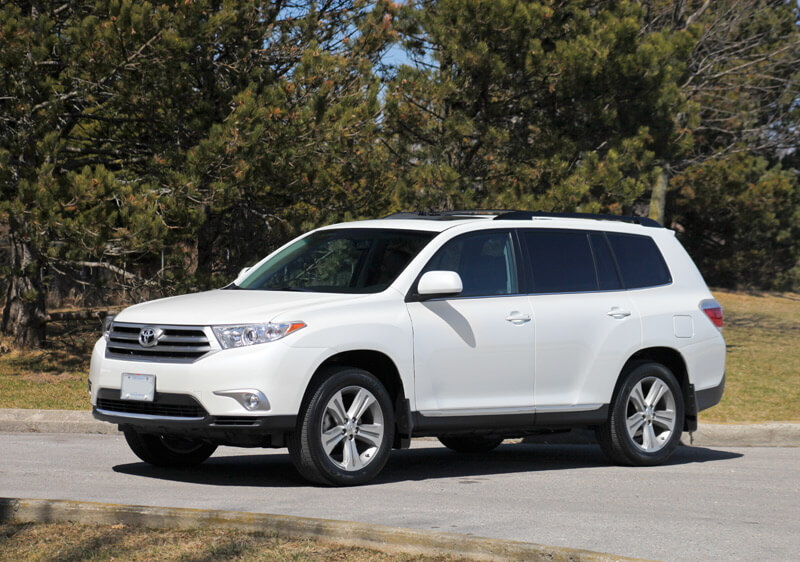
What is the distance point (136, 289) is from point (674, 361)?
1030 cm

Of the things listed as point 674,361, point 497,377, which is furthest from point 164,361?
point 674,361

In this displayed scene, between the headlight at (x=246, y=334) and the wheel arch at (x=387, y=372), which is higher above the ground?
the headlight at (x=246, y=334)

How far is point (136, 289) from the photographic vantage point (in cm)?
1814

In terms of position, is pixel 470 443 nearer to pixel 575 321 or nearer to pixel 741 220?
pixel 575 321

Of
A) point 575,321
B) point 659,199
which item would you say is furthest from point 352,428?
point 659,199

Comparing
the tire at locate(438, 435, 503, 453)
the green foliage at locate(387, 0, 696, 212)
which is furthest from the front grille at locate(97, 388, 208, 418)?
the green foliage at locate(387, 0, 696, 212)

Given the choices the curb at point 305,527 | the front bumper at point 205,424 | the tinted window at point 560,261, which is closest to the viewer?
the curb at point 305,527

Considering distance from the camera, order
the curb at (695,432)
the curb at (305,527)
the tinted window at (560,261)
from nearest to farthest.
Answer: the curb at (305,527) < the tinted window at (560,261) < the curb at (695,432)

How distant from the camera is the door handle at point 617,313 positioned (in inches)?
372

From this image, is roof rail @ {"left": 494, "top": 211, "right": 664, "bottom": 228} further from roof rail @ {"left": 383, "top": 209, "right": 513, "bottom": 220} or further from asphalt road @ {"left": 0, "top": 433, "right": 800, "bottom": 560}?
asphalt road @ {"left": 0, "top": 433, "right": 800, "bottom": 560}

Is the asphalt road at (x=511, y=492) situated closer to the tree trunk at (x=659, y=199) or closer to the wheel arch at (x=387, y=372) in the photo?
the wheel arch at (x=387, y=372)

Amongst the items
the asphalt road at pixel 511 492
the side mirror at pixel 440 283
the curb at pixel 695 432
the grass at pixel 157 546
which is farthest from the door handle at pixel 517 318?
the grass at pixel 157 546

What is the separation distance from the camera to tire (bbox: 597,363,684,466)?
31.1 feet

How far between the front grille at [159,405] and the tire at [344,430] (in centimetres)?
68
